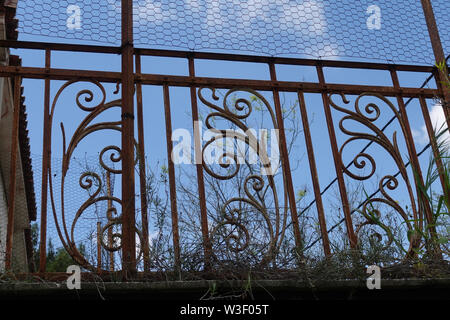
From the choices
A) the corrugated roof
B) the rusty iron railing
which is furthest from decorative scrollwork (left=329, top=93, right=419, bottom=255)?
the corrugated roof

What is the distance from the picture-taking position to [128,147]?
354 centimetres

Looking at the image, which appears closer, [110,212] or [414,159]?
[110,212]

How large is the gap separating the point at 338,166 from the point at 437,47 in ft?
3.90

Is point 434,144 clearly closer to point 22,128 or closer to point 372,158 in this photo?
point 372,158

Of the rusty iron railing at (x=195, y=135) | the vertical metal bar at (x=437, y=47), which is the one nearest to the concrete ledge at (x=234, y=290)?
the rusty iron railing at (x=195, y=135)

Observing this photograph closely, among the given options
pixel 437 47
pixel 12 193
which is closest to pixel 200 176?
pixel 12 193

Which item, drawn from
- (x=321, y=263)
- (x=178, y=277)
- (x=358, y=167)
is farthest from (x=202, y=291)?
(x=358, y=167)

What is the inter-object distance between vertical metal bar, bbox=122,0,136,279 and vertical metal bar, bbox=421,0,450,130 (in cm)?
192

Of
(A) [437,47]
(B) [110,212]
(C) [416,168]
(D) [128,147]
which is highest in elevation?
(A) [437,47]

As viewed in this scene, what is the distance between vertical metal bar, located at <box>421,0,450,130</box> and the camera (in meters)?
4.23

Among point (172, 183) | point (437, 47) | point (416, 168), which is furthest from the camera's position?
point (437, 47)

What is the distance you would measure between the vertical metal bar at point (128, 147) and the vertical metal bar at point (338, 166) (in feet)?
3.77

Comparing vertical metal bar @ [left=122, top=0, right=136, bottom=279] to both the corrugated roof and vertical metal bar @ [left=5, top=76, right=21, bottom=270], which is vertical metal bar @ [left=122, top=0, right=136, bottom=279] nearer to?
vertical metal bar @ [left=5, top=76, right=21, bottom=270]

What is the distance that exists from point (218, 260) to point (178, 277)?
21 cm
